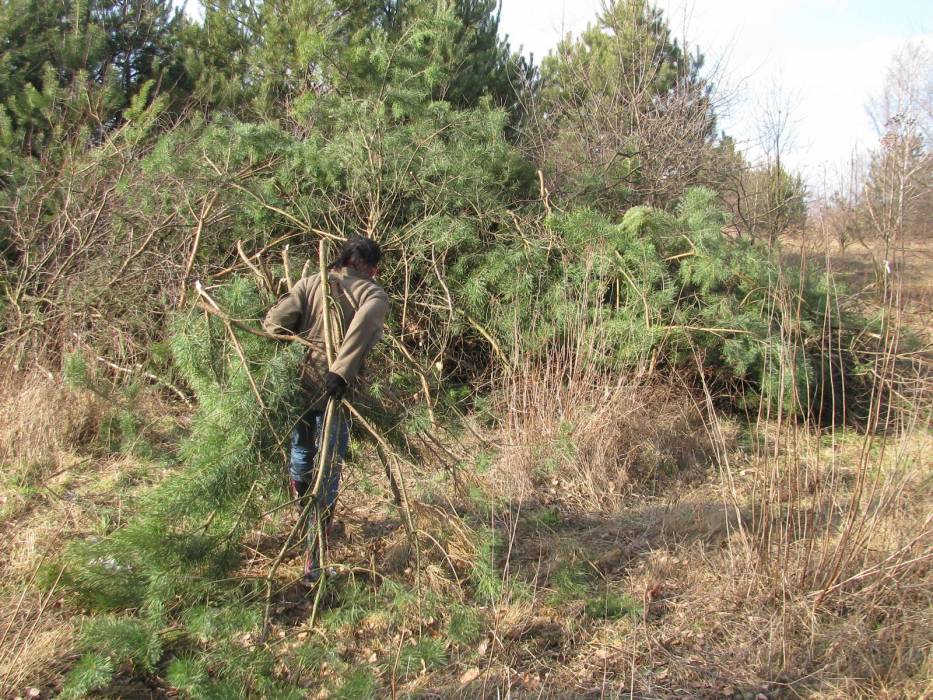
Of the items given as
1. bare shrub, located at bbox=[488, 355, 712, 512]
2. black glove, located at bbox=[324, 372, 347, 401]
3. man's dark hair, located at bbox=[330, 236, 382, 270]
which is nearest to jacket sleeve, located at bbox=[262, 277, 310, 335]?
man's dark hair, located at bbox=[330, 236, 382, 270]

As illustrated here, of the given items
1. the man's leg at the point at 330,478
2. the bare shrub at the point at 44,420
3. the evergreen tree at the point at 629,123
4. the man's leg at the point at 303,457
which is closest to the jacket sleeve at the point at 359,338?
the man's leg at the point at 330,478

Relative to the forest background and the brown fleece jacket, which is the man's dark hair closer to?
the brown fleece jacket

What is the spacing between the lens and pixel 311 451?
3.50m

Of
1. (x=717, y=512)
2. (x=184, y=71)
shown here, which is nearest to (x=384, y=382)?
(x=717, y=512)

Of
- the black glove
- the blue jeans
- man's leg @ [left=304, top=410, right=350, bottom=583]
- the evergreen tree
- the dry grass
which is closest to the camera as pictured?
the dry grass

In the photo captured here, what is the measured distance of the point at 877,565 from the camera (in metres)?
3.06

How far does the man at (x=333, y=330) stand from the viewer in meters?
3.25

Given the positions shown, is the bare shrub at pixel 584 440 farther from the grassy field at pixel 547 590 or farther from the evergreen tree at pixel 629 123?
the evergreen tree at pixel 629 123

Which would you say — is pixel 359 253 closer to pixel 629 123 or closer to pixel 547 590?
pixel 547 590

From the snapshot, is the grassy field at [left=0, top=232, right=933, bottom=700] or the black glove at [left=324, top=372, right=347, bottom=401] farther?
the black glove at [left=324, top=372, right=347, bottom=401]

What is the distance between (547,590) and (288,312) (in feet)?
6.08

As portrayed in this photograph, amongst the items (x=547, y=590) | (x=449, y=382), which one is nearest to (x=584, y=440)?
(x=547, y=590)

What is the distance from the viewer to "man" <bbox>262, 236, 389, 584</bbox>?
3246mm

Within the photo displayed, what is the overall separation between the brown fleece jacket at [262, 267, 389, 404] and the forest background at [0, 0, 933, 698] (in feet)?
0.46
